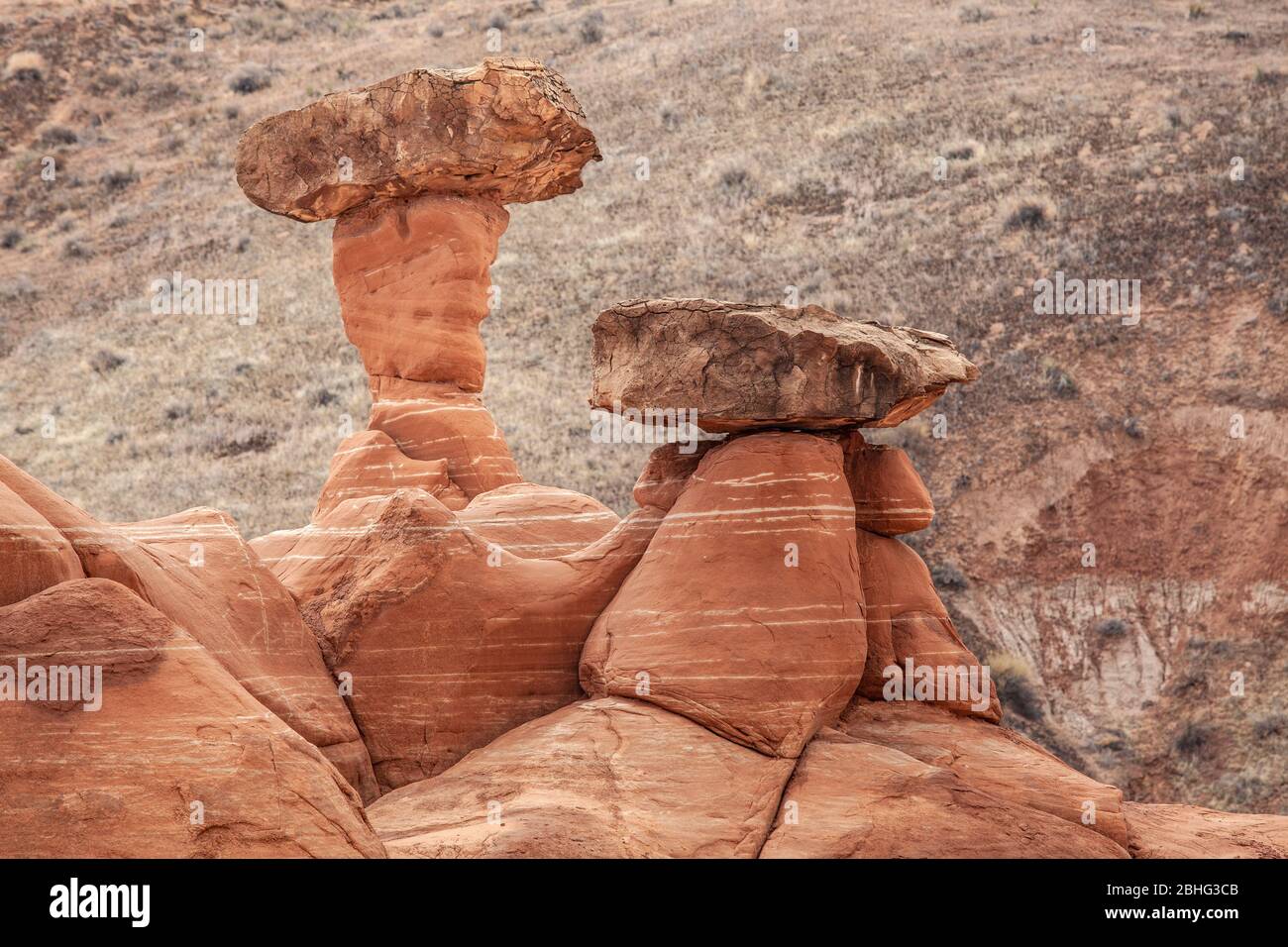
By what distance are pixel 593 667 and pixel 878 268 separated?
93.5 ft

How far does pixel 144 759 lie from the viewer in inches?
317

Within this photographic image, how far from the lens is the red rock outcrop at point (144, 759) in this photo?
771 cm

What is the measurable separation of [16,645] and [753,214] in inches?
1405

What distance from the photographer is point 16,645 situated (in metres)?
8.39

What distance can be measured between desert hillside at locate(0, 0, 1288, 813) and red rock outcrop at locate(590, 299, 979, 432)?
13560 mm

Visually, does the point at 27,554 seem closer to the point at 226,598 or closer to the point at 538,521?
the point at 226,598

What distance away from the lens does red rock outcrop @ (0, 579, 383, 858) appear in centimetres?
771

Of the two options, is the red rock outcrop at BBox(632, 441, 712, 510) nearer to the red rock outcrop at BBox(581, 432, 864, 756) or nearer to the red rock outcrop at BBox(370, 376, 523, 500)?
the red rock outcrop at BBox(581, 432, 864, 756)

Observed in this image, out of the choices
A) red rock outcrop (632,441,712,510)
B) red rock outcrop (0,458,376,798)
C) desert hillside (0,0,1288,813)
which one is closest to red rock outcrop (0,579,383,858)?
red rock outcrop (0,458,376,798)

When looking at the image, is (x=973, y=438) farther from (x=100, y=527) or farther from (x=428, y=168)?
(x=100, y=527)

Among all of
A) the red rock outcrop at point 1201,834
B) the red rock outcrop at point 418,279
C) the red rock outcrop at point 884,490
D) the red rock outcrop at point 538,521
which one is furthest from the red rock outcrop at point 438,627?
the red rock outcrop at point 1201,834

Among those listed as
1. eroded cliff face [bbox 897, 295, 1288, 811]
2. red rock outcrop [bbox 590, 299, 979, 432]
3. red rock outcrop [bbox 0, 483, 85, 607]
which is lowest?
eroded cliff face [bbox 897, 295, 1288, 811]

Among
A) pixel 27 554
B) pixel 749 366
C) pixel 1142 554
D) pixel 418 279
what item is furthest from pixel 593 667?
pixel 1142 554

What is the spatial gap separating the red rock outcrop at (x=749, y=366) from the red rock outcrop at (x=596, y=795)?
2.50 m
